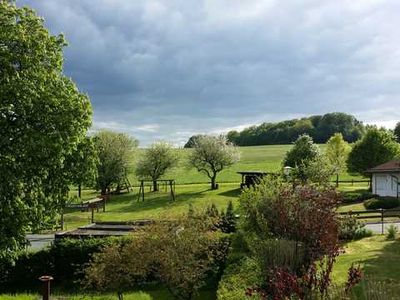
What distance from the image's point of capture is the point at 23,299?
18.8m

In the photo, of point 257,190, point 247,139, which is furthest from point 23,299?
point 247,139

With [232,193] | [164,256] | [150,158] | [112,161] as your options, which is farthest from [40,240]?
[150,158]

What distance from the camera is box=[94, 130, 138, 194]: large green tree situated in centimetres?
6116

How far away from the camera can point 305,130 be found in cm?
16400

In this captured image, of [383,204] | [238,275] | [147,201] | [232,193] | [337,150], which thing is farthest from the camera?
[337,150]

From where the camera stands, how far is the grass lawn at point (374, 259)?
55.4 feet

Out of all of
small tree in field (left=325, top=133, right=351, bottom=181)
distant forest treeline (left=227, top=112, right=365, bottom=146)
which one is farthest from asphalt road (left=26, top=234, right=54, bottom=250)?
distant forest treeline (left=227, top=112, right=365, bottom=146)

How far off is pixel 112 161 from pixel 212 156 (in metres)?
14.2

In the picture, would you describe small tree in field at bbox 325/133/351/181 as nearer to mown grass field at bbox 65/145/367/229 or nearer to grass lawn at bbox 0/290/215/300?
mown grass field at bbox 65/145/367/229

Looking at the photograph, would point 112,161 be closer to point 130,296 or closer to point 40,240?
point 40,240

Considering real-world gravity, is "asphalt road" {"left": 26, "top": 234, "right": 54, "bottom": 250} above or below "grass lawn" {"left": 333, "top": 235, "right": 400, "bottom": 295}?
below

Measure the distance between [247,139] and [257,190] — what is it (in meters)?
156

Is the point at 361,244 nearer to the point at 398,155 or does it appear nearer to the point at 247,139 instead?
the point at 398,155

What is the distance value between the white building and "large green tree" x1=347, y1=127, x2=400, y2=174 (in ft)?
30.1
